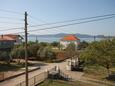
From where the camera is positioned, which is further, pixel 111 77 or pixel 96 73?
pixel 96 73

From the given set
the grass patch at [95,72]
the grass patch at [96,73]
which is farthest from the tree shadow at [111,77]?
the grass patch at [95,72]

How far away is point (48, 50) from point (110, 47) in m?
21.2

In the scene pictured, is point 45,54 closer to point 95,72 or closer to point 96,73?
point 95,72

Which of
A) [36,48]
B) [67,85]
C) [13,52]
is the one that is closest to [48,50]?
[36,48]

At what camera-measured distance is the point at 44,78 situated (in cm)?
3125

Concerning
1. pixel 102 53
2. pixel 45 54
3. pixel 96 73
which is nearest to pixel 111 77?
pixel 96 73

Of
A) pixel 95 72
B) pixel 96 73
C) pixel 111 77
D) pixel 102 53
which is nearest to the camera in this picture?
pixel 102 53

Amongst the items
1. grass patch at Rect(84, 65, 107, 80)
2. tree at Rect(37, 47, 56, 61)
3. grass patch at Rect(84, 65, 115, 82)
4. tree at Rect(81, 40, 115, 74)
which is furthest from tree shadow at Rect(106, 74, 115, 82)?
tree at Rect(37, 47, 56, 61)

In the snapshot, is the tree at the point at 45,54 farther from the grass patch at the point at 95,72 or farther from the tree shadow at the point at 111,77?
the tree shadow at the point at 111,77

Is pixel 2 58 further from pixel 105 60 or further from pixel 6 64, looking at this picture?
pixel 105 60

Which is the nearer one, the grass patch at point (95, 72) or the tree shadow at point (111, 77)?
the tree shadow at point (111, 77)

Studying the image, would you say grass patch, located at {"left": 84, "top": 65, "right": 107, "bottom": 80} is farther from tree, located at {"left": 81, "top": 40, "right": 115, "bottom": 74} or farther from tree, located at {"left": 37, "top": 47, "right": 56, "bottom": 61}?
tree, located at {"left": 37, "top": 47, "right": 56, "bottom": 61}

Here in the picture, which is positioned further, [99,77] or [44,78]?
[99,77]

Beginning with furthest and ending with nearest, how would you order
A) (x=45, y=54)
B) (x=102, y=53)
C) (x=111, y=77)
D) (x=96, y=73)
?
(x=45, y=54) < (x=96, y=73) < (x=111, y=77) < (x=102, y=53)
